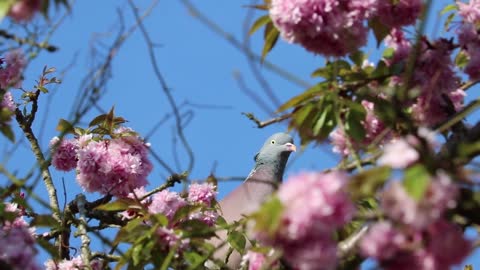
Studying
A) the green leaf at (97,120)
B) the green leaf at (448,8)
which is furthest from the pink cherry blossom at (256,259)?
the green leaf at (97,120)

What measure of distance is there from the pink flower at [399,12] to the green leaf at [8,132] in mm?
1165

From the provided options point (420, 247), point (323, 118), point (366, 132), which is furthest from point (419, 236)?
point (366, 132)

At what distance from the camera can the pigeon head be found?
5.29 meters

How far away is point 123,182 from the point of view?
147 inches

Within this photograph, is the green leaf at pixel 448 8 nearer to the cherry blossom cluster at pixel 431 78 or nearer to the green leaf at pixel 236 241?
the cherry blossom cluster at pixel 431 78

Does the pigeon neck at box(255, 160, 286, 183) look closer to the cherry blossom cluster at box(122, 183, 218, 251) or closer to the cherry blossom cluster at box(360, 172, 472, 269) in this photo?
the cherry blossom cluster at box(122, 183, 218, 251)

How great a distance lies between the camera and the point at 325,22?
2.46 m

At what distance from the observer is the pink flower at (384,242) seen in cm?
154

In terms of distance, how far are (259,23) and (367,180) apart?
4.06 feet

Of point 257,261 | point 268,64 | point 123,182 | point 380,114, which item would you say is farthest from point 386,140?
point 123,182

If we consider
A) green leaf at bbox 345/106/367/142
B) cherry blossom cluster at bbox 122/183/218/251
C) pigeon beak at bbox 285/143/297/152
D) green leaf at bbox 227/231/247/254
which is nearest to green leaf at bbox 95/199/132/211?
cherry blossom cluster at bbox 122/183/218/251

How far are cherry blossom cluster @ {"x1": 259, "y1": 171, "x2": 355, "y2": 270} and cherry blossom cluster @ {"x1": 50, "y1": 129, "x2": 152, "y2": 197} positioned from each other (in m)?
2.14

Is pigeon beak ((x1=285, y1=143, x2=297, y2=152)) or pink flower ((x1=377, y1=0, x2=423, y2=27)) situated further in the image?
pigeon beak ((x1=285, y1=143, x2=297, y2=152))

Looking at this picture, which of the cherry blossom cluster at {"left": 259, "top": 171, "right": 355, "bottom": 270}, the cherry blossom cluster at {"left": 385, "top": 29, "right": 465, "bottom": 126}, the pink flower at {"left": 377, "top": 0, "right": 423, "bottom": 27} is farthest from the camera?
the pink flower at {"left": 377, "top": 0, "right": 423, "bottom": 27}
